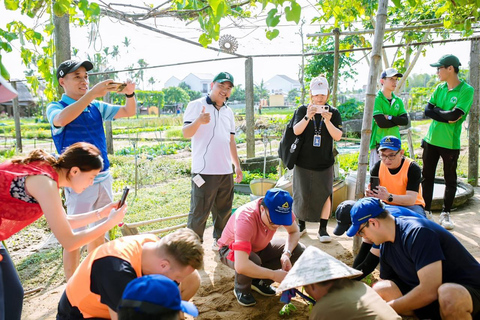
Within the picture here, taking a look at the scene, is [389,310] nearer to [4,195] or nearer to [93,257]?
[93,257]

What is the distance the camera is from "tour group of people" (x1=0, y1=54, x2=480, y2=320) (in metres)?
1.76

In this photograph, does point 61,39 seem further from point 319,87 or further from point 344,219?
point 344,219

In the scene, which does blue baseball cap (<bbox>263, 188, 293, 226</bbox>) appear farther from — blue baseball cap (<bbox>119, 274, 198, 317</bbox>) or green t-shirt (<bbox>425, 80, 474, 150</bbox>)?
green t-shirt (<bbox>425, 80, 474, 150</bbox>)

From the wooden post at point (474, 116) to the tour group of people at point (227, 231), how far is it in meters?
2.39

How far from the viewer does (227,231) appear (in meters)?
2.92

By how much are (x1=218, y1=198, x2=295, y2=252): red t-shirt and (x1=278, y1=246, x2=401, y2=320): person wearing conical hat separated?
1.92 feet

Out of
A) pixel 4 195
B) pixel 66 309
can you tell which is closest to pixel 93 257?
pixel 66 309

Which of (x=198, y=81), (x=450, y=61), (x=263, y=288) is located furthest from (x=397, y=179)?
(x=198, y=81)

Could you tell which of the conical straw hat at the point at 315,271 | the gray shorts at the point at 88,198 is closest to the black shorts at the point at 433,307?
the conical straw hat at the point at 315,271

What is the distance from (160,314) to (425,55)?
9.04m

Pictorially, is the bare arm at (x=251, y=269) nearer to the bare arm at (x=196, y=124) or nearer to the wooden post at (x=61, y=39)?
the bare arm at (x=196, y=124)

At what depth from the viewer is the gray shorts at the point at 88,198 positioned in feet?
9.38

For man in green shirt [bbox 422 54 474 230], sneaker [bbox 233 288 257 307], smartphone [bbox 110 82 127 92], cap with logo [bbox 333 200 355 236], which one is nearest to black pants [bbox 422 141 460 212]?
man in green shirt [bbox 422 54 474 230]

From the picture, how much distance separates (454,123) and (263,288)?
123 inches
